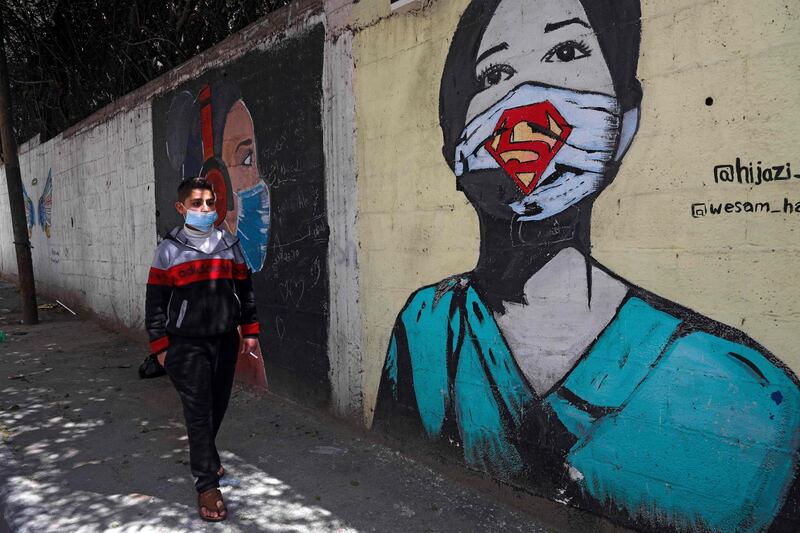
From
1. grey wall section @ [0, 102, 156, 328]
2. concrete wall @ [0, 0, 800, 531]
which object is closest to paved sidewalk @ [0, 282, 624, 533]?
concrete wall @ [0, 0, 800, 531]

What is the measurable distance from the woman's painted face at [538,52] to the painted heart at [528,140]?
5.5 inches

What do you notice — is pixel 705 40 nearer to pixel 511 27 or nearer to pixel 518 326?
pixel 511 27

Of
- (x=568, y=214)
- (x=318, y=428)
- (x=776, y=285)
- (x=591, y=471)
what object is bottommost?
(x=318, y=428)

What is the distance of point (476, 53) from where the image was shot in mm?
3213

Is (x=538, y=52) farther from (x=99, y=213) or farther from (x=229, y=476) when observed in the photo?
(x=99, y=213)

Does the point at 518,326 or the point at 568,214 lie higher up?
the point at 568,214

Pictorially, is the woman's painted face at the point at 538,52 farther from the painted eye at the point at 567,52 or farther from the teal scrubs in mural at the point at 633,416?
the teal scrubs in mural at the point at 633,416

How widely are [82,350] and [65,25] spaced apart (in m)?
7.01

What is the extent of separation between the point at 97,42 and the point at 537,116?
10.5 meters

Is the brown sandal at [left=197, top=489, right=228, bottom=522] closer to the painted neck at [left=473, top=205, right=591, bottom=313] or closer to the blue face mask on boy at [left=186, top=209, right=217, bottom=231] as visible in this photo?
the blue face mask on boy at [left=186, top=209, right=217, bottom=231]

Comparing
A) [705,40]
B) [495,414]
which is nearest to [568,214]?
[705,40]

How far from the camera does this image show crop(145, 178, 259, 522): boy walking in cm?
311

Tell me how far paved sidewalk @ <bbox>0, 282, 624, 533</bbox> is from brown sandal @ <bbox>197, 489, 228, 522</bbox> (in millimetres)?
46

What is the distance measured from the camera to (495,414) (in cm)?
321
